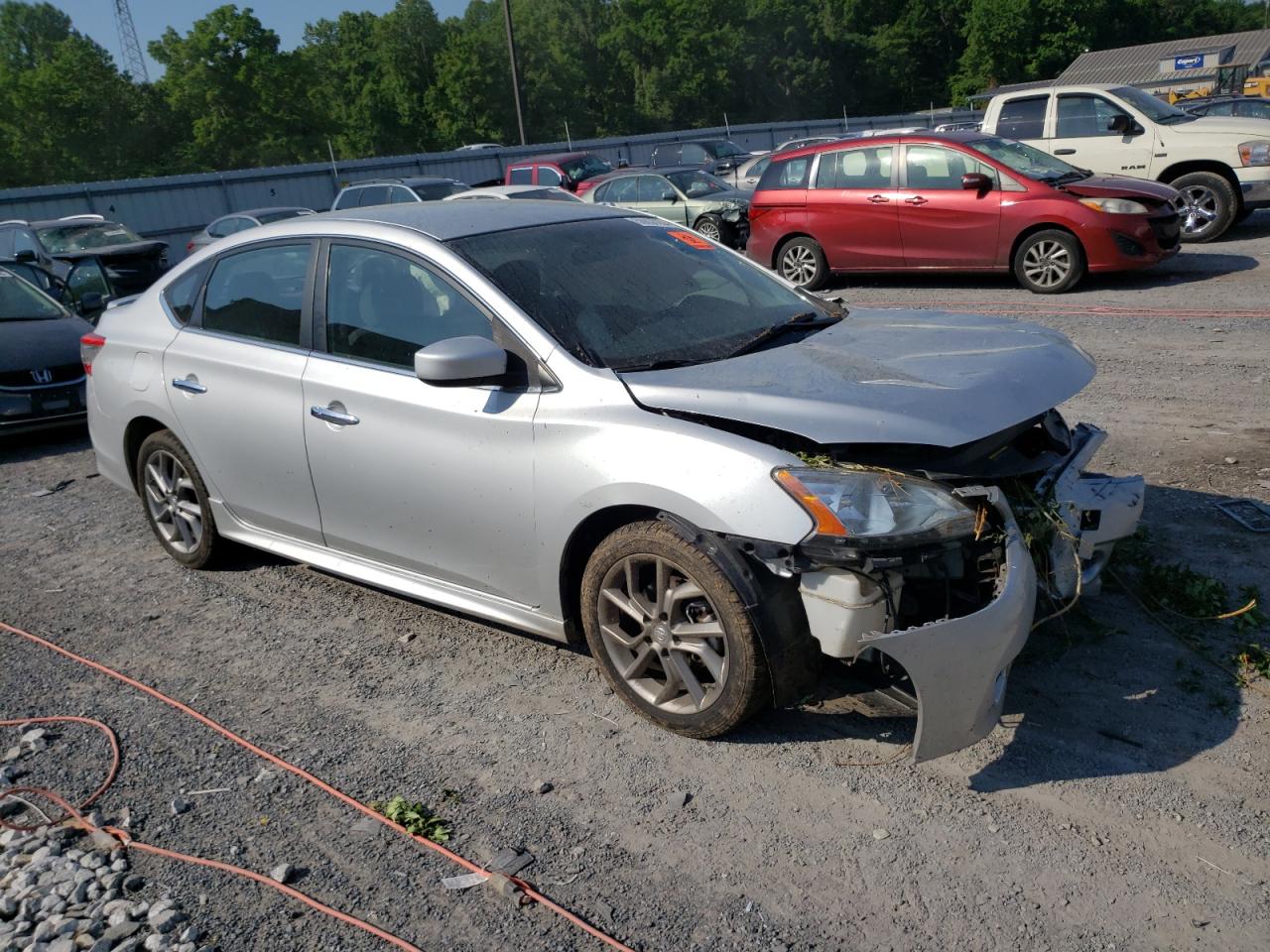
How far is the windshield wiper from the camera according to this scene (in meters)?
4.23

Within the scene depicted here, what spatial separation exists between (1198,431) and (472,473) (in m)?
4.71

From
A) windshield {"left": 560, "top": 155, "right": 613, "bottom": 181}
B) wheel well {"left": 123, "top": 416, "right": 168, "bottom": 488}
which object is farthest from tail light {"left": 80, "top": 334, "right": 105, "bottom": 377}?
windshield {"left": 560, "top": 155, "right": 613, "bottom": 181}

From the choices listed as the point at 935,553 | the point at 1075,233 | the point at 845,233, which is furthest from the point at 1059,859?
the point at 845,233

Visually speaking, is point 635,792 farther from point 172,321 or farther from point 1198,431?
point 1198,431

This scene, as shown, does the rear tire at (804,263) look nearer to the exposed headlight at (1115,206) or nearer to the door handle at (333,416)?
the exposed headlight at (1115,206)

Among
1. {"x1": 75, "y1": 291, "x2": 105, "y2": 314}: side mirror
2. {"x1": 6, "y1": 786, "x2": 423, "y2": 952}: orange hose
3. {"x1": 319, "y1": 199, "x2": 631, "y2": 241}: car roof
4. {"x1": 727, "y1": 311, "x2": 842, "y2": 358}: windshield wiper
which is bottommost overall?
{"x1": 6, "y1": 786, "x2": 423, "y2": 952}: orange hose

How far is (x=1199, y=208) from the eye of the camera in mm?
14172

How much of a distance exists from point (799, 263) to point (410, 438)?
397 inches

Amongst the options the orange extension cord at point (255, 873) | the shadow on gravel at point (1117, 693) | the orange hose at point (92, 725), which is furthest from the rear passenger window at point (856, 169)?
the orange hose at point (92, 725)

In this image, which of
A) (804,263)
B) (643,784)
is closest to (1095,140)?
(804,263)

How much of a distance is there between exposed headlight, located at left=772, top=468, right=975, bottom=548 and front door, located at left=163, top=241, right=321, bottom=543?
237cm

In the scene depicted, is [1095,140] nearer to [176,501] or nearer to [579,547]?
[176,501]

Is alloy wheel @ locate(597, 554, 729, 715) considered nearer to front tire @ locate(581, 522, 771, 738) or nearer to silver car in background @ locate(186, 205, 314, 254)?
front tire @ locate(581, 522, 771, 738)

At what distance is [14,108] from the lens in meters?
64.9
